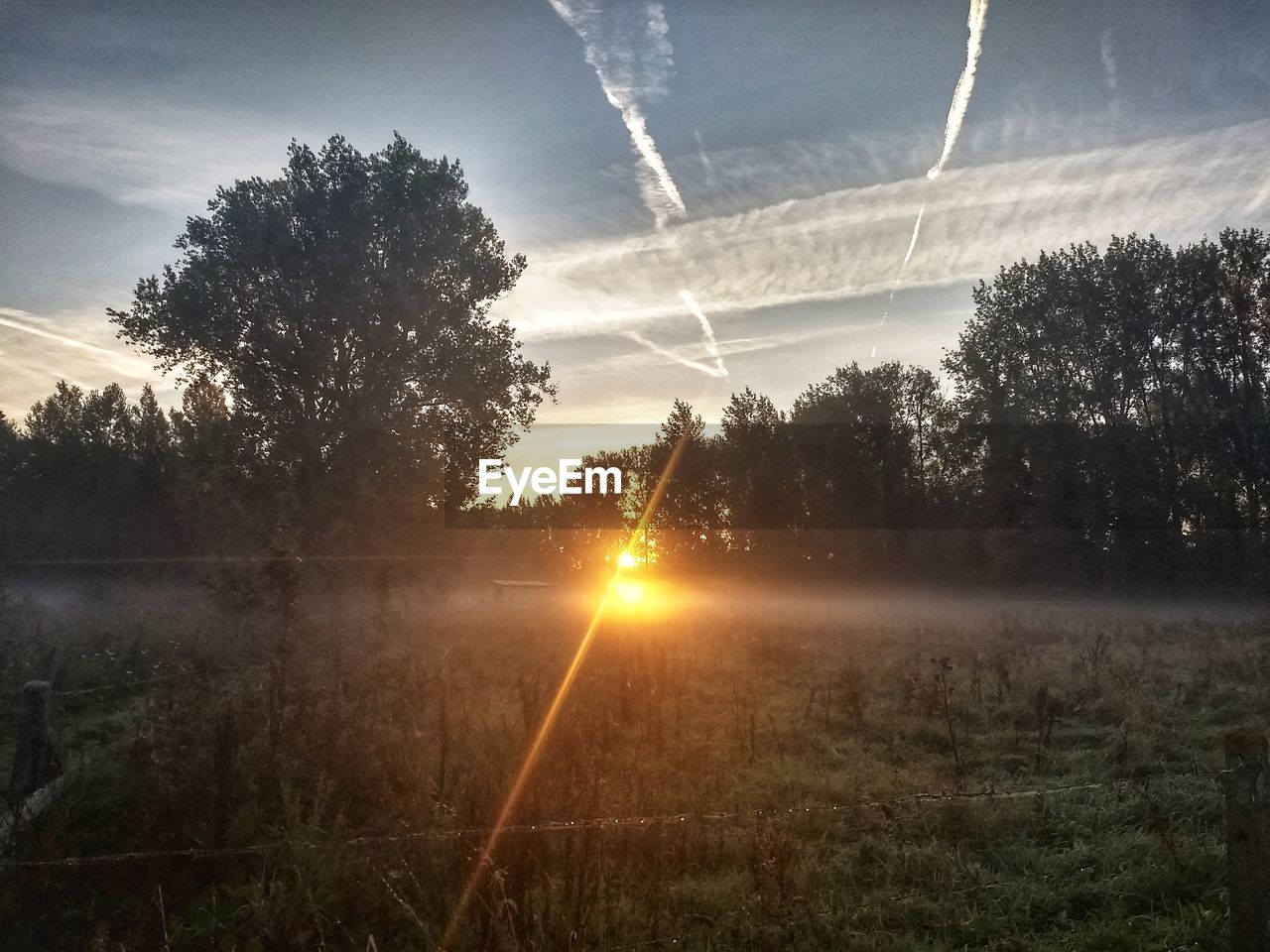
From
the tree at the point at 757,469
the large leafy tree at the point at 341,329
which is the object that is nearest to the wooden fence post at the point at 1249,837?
the large leafy tree at the point at 341,329

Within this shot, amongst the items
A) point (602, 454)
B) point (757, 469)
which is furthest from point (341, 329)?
point (602, 454)

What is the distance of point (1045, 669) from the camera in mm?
13664

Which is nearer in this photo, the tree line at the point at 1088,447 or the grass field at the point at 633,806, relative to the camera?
the grass field at the point at 633,806

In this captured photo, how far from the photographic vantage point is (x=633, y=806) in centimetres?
688

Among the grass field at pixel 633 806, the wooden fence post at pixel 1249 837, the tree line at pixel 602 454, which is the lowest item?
the grass field at pixel 633 806

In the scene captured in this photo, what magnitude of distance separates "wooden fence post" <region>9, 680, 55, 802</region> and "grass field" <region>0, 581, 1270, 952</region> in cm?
35

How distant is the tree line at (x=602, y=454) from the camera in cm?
2241

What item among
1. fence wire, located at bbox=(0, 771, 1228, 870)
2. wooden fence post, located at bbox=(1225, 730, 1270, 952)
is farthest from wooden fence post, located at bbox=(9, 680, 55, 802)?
wooden fence post, located at bbox=(1225, 730, 1270, 952)

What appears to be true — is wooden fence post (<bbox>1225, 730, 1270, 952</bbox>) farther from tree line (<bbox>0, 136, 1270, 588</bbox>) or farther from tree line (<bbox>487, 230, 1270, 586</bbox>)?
tree line (<bbox>487, 230, 1270, 586</bbox>)

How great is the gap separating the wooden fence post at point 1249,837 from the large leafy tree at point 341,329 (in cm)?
2091

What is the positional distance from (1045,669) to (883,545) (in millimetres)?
34704

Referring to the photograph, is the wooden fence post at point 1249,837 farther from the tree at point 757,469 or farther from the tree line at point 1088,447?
the tree at point 757,469

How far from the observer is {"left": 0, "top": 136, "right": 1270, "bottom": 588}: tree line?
2241cm

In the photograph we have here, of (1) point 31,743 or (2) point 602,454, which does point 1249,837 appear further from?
(2) point 602,454
